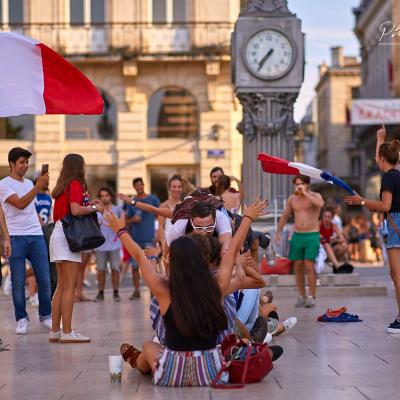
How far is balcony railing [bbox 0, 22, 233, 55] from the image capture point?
3794 cm

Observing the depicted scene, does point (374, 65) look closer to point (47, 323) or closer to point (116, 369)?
point (47, 323)

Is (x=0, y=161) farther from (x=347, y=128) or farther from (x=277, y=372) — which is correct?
(x=347, y=128)

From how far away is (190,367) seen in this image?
7668 millimetres

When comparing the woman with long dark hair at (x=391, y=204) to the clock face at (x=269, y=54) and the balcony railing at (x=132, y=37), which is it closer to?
the clock face at (x=269, y=54)

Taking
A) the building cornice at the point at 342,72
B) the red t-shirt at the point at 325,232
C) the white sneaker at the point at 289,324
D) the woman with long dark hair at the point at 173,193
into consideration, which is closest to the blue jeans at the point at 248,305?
the white sneaker at the point at 289,324

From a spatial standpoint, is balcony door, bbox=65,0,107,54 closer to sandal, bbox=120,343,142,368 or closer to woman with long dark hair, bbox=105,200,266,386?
sandal, bbox=120,343,142,368

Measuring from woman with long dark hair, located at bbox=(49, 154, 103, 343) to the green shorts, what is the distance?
4.54m

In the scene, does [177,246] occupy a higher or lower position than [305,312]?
higher

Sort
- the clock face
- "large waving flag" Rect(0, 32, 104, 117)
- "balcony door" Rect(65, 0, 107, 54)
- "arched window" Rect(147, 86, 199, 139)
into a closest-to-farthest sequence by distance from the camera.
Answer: "large waving flag" Rect(0, 32, 104, 117) → the clock face → "balcony door" Rect(65, 0, 107, 54) → "arched window" Rect(147, 86, 199, 139)

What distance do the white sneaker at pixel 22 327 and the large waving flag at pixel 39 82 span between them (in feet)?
7.97

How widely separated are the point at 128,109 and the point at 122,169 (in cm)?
201

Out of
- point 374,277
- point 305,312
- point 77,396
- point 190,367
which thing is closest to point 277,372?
point 190,367

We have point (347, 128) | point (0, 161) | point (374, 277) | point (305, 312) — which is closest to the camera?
point (305, 312)

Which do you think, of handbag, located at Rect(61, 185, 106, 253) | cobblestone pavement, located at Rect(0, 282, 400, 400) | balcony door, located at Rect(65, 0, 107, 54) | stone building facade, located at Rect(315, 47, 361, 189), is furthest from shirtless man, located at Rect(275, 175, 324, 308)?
stone building facade, located at Rect(315, 47, 361, 189)
